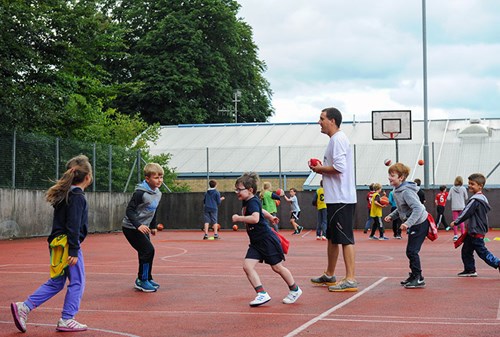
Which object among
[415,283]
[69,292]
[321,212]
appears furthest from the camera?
[321,212]

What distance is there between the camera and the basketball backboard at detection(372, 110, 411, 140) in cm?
3484

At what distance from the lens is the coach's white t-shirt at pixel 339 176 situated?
1077 centimetres

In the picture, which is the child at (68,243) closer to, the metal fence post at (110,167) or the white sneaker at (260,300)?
the white sneaker at (260,300)

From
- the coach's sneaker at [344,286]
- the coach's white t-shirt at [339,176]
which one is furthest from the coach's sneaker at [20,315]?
the coach's white t-shirt at [339,176]

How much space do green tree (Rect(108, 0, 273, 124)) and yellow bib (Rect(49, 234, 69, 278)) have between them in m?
49.6

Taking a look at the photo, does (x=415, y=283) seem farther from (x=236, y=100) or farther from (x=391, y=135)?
(x=236, y=100)

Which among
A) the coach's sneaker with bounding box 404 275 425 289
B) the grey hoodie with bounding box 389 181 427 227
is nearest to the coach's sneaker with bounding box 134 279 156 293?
the coach's sneaker with bounding box 404 275 425 289

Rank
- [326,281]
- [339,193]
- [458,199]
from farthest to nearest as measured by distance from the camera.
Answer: [458,199]
[326,281]
[339,193]

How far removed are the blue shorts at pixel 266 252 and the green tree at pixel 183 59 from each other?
158ft

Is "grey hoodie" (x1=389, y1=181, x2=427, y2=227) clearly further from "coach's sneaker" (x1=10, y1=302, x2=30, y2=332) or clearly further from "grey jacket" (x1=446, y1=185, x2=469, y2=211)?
"grey jacket" (x1=446, y1=185, x2=469, y2=211)

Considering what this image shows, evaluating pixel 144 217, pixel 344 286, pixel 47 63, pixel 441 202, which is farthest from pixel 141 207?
pixel 441 202

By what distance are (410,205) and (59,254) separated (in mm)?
5308

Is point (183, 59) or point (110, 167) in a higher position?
point (183, 59)

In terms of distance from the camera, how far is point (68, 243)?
7883mm
